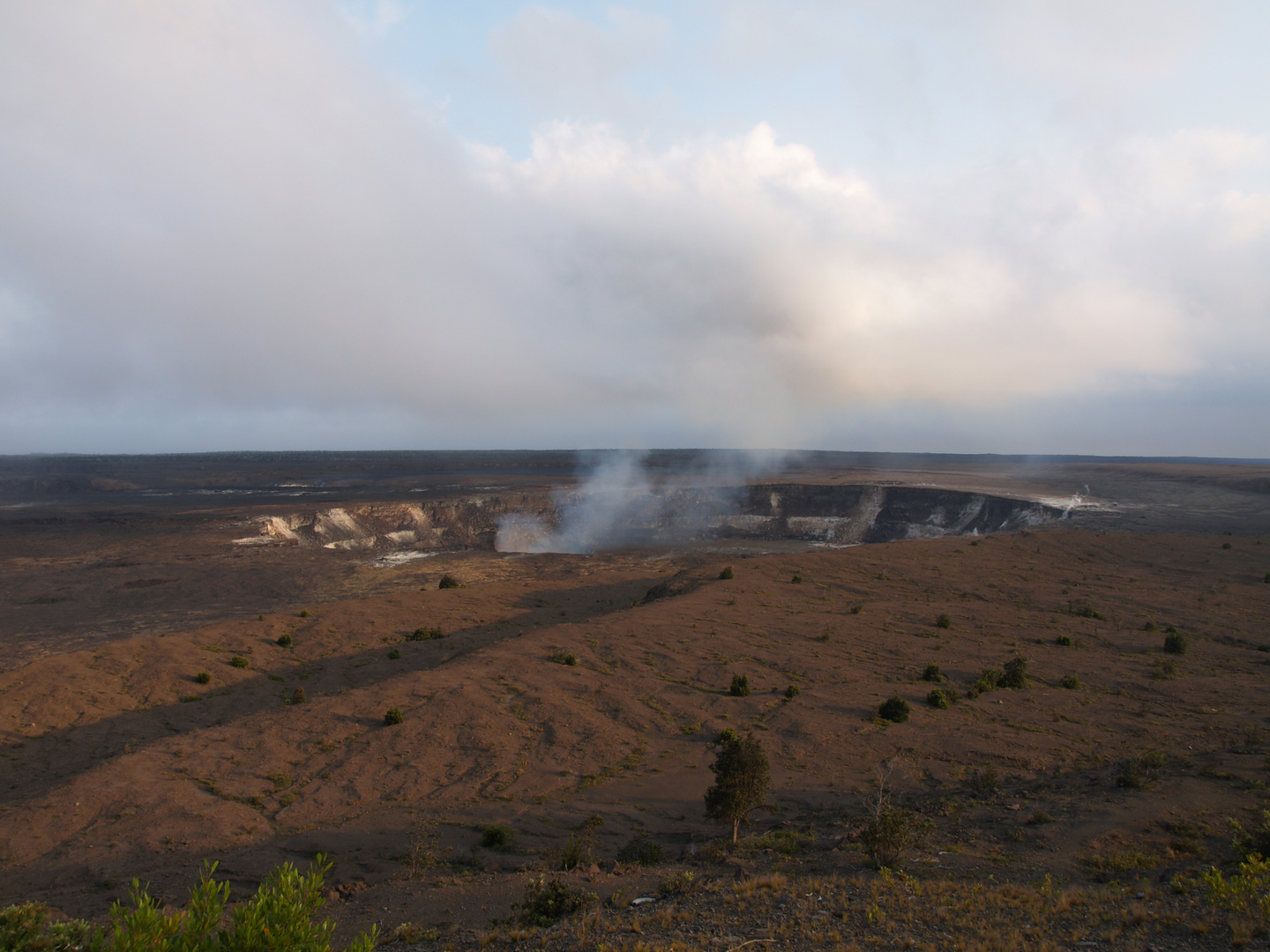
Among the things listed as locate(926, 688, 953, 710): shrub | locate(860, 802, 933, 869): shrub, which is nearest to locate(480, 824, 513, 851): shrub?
locate(860, 802, 933, 869): shrub

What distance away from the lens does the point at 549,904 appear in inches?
348

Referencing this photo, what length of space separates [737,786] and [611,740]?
6494mm

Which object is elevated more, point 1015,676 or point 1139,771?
point 1139,771

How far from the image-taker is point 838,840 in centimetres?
1173

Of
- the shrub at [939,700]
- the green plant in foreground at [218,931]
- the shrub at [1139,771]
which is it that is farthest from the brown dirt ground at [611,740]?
the green plant in foreground at [218,931]

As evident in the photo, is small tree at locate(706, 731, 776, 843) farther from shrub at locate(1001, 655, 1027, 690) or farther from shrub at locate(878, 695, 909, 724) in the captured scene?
shrub at locate(1001, 655, 1027, 690)

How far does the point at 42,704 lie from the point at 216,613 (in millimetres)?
19632

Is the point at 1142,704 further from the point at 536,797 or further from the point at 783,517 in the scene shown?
the point at 783,517

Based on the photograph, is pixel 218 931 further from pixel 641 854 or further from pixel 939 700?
pixel 939 700

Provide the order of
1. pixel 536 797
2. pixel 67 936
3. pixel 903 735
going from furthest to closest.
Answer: pixel 903 735
pixel 536 797
pixel 67 936

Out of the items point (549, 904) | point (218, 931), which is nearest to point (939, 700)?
point (549, 904)

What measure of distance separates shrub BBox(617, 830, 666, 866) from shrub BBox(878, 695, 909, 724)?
384 inches

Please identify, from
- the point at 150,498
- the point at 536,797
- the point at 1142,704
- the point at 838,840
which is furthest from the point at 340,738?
the point at 150,498

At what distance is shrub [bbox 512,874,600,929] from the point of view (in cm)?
877
